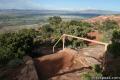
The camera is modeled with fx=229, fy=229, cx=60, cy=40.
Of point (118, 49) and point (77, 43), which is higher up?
point (118, 49)

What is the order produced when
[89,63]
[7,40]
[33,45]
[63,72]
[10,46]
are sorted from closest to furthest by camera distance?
[63,72], [89,63], [10,46], [7,40], [33,45]

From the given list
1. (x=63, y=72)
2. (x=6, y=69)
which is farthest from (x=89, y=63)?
(x=6, y=69)

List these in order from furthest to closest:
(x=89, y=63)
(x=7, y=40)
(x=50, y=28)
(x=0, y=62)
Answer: (x=50, y=28), (x=7, y=40), (x=0, y=62), (x=89, y=63)

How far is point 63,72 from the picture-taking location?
10727 millimetres

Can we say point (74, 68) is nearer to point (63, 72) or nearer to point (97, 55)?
point (63, 72)

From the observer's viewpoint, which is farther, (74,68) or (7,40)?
(7,40)

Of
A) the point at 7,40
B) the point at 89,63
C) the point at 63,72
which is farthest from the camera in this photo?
the point at 7,40

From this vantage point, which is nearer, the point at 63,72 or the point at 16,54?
the point at 63,72

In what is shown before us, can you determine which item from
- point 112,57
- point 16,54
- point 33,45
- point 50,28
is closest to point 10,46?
point 16,54

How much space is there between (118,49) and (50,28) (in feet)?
55.5

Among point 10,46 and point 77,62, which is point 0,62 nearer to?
point 10,46

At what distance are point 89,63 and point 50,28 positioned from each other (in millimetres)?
17070

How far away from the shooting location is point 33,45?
17266 millimetres

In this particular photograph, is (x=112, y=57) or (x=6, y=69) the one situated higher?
(x=112, y=57)
